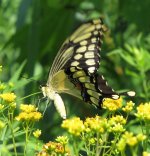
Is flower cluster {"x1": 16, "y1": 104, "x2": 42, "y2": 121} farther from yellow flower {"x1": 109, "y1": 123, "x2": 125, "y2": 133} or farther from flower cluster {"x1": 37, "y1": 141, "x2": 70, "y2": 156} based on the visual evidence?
yellow flower {"x1": 109, "y1": 123, "x2": 125, "y2": 133}

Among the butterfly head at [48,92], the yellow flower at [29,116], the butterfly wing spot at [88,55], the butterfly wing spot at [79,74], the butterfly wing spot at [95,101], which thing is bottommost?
the yellow flower at [29,116]

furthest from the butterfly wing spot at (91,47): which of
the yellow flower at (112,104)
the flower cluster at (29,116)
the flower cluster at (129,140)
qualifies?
the flower cluster at (129,140)

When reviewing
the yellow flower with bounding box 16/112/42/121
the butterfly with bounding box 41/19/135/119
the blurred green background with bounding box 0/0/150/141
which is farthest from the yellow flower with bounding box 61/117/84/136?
the blurred green background with bounding box 0/0/150/141

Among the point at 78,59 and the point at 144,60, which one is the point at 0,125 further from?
the point at 144,60

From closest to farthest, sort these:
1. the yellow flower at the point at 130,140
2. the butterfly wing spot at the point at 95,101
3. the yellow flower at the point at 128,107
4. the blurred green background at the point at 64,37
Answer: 1. the yellow flower at the point at 130,140
2. the yellow flower at the point at 128,107
3. the butterfly wing spot at the point at 95,101
4. the blurred green background at the point at 64,37

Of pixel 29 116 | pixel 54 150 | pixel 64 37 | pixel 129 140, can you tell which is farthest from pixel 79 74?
pixel 64 37

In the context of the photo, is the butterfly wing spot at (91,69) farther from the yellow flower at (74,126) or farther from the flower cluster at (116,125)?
the yellow flower at (74,126)

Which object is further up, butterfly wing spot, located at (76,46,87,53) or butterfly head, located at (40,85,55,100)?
butterfly wing spot, located at (76,46,87,53)

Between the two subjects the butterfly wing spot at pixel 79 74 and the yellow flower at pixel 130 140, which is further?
the butterfly wing spot at pixel 79 74

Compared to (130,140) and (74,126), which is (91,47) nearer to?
(74,126)
